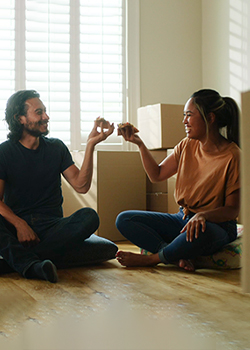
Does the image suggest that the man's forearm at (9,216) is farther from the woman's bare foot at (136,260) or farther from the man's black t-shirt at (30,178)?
the woman's bare foot at (136,260)

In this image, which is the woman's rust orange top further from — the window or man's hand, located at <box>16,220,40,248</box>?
the window

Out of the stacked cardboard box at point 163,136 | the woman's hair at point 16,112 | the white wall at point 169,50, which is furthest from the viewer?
the white wall at point 169,50

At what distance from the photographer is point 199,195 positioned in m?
1.92

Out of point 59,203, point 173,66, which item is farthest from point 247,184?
point 173,66

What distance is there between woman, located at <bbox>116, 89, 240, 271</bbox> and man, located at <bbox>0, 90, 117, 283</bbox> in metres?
0.20

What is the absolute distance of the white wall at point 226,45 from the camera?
3.11 m

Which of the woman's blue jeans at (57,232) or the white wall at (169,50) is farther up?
the white wall at (169,50)

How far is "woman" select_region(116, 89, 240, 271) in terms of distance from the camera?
1.82 m

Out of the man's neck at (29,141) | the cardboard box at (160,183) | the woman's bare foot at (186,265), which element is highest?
the man's neck at (29,141)

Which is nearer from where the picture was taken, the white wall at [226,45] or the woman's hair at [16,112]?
the woman's hair at [16,112]

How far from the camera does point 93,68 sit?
362 centimetres

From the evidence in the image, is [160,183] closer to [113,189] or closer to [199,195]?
[113,189]

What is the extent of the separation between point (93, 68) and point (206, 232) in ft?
7.40

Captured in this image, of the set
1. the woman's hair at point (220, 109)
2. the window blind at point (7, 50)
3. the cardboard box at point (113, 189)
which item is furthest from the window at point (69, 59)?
the woman's hair at point (220, 109)
